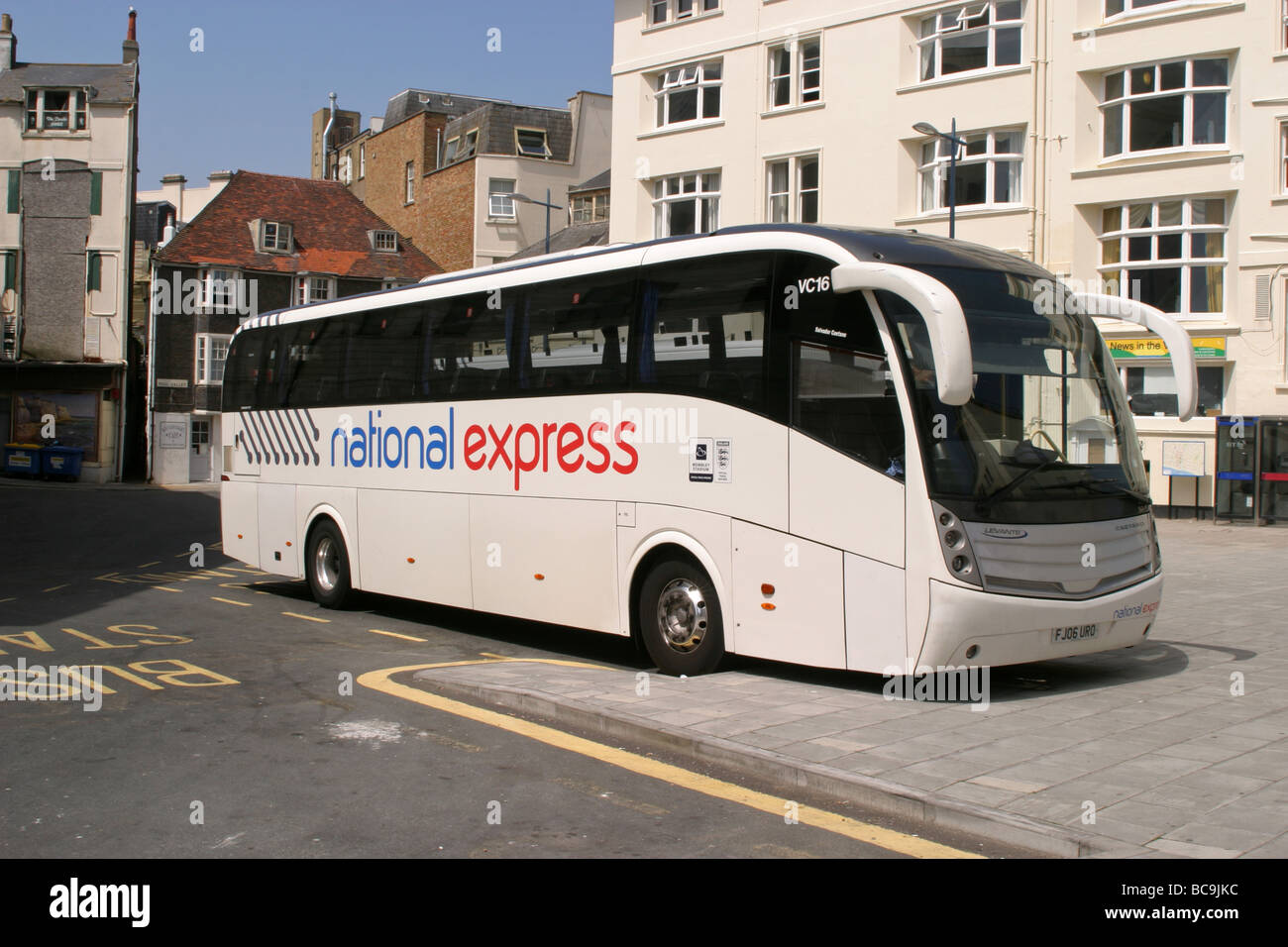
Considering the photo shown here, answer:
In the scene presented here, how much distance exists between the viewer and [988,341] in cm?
839

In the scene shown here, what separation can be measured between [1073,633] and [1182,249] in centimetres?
2233

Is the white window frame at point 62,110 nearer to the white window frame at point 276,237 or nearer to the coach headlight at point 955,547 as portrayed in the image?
the white window frame at point 276,237

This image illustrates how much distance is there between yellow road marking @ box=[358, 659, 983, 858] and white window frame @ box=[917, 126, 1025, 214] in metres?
23.6

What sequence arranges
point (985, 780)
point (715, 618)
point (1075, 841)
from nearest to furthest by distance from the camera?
point (1075, 841) < point (985, 780) < point (715, 618)

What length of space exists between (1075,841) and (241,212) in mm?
53487

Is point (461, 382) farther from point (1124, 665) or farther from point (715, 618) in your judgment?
point (1124, 665)

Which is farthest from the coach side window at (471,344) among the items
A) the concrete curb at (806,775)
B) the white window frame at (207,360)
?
the white window frame at (207,360)

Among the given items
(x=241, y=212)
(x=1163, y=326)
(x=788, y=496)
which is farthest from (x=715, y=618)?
(x=241, y=212)

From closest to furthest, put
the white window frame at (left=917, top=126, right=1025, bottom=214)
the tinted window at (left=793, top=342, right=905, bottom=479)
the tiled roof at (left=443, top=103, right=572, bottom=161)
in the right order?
the tinted window at (left=793, top=342, right=905, bottom=479) → the white window frame at (left=917, top=126, right=1025, bottom=214) → the tiled roof at (left=443, top=103, right=572, bottom=161)

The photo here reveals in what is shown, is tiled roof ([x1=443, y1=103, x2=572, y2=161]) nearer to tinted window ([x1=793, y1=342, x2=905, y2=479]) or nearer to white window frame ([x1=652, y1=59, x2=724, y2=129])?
white window frame ([x1=652, y1=59, x2=724, y2=129])

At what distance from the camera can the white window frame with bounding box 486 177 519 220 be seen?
57375 mm

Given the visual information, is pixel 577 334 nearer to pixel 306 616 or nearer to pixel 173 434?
pixel 306 616

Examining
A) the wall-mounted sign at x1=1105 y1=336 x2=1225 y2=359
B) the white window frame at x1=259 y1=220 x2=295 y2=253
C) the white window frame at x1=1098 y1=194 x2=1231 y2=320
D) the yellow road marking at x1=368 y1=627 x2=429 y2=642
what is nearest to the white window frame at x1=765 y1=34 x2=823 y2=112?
the white window frame at x1=1098 y1=194 x2=1231 y2=320

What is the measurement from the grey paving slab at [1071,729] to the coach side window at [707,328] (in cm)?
221
